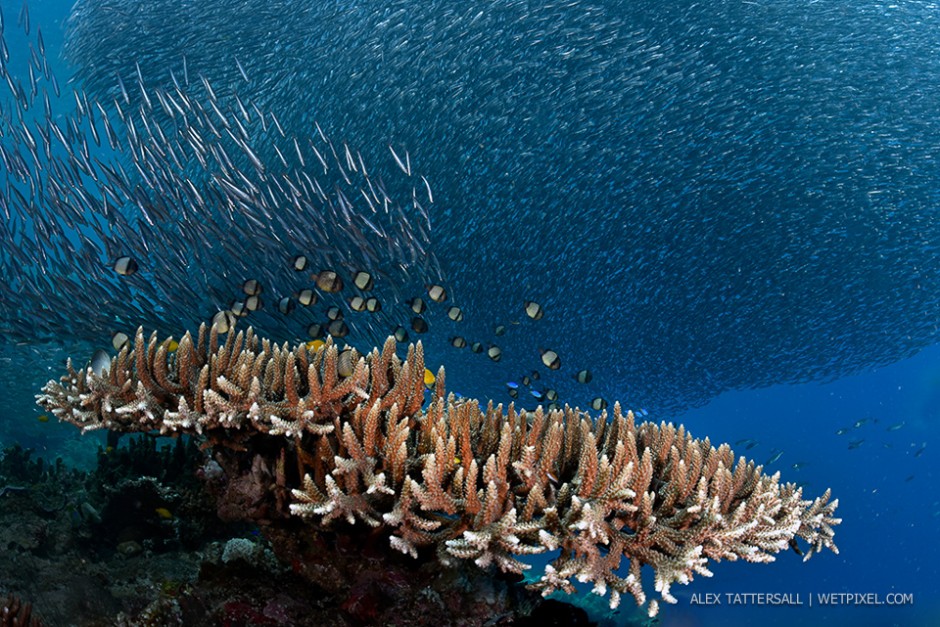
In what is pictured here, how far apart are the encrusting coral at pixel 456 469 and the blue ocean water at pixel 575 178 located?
20.6 ft

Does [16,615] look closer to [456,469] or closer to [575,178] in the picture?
[456,469]

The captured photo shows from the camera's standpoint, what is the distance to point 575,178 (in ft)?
57.2

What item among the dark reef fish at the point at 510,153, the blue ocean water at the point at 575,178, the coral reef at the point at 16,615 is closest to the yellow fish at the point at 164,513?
the coral reef at the point at 16,615

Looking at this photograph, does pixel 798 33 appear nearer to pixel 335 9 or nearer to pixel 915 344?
pixel 335 9

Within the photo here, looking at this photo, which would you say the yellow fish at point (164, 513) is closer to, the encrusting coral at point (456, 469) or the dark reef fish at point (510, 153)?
the encrusting coral at point (456, 469)

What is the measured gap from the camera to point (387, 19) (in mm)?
14453

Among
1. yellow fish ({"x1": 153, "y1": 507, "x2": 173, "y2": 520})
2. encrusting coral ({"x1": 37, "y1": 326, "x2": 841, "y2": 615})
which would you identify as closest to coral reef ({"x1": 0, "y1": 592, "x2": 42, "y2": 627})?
encrusting coral ({"x1": 37, "y1": 326, "x2": 841, "y2": 615})

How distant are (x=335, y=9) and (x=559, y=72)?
253 inches

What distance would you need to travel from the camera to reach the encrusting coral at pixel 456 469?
A: 2.89 meters

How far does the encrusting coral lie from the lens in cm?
289

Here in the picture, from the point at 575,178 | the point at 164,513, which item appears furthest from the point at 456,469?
the point at 575,178

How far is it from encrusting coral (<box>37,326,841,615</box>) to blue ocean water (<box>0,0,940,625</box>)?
247 inches

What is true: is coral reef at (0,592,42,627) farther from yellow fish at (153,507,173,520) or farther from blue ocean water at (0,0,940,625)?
blue ocean water at (0,0,940,625)

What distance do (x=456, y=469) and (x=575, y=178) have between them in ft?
51.2
